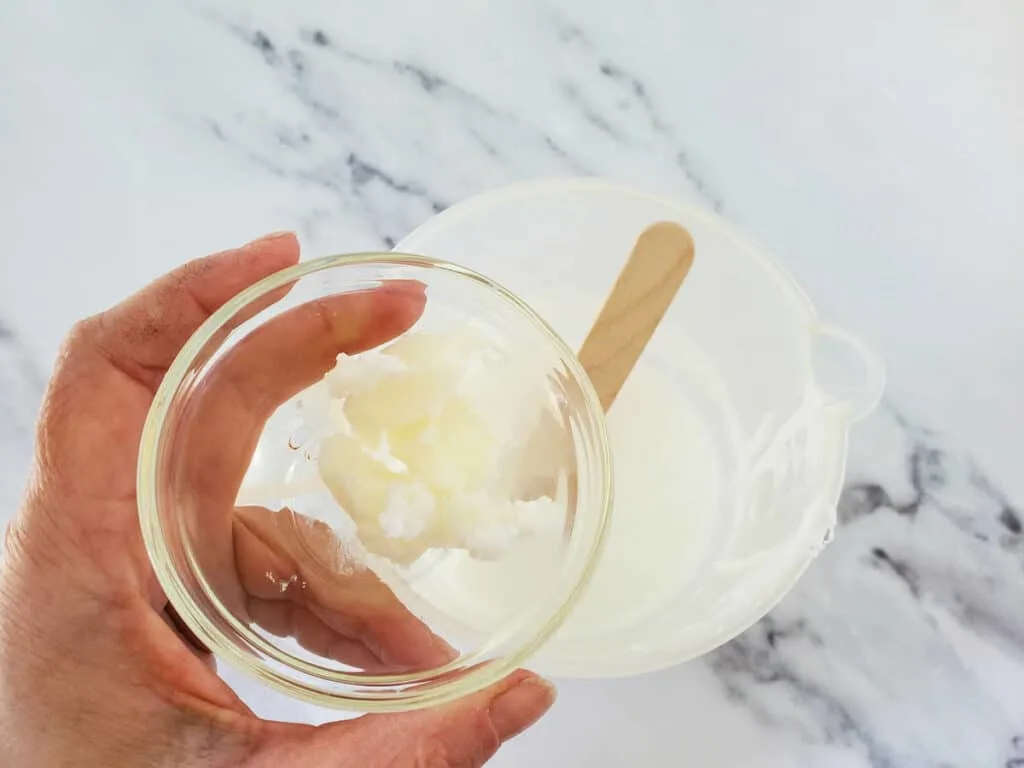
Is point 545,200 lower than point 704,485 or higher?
higher

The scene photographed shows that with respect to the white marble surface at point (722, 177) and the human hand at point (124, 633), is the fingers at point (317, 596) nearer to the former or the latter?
the human hand at point (124, 633)

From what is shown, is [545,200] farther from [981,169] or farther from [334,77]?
[981,169]

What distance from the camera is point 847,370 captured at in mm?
881

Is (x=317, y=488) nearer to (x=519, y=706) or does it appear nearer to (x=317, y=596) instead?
(x=317, y=596)

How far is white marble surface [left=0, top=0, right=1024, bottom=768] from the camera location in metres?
0.89

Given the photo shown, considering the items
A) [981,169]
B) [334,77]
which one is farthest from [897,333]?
[334,77]

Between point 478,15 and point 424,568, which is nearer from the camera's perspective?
point 424,568

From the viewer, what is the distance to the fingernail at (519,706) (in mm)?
728

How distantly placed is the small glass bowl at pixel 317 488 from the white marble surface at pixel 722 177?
0.20 meters

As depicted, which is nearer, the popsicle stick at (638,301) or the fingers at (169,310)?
the fingers at (169,310)

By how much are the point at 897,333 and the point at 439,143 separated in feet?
1.35

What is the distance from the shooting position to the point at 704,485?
95 centimetres

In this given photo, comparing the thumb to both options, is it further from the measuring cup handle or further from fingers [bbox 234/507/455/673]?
the measuring cup handle

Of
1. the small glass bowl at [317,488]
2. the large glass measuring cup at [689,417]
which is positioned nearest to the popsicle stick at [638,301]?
the large glass measuring cup at [689,417]
